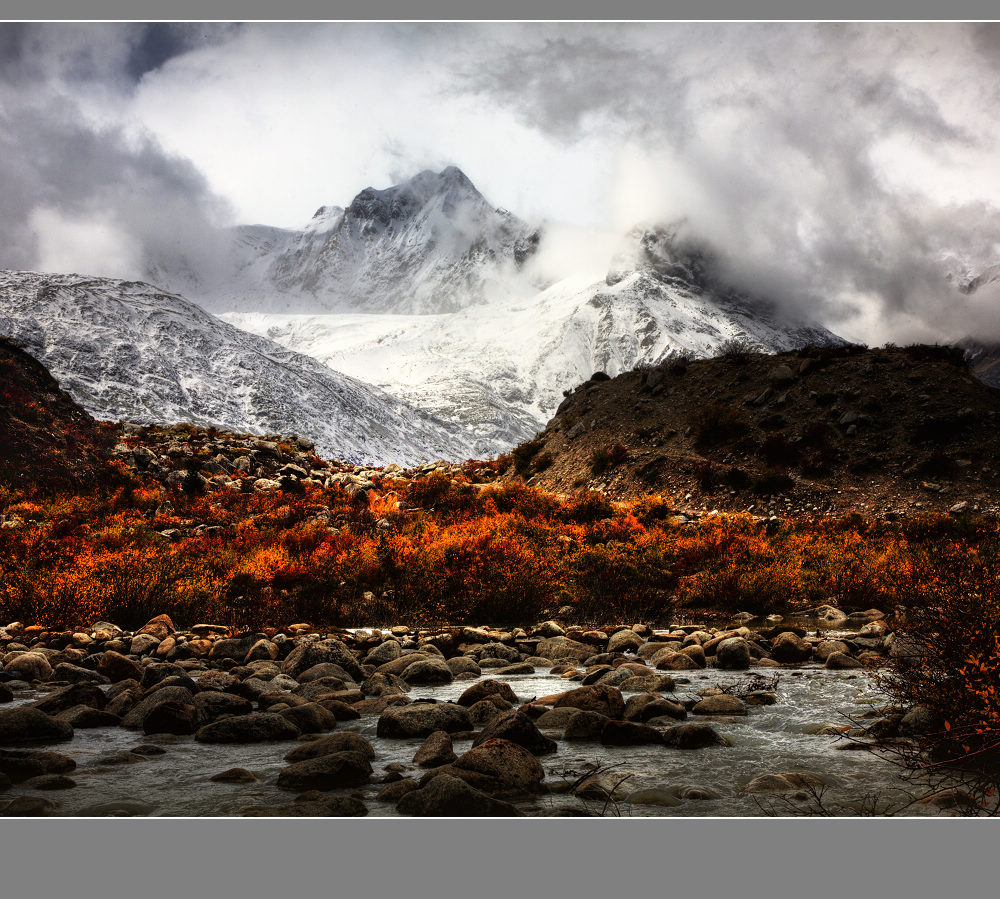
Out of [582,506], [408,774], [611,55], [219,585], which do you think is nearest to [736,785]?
[408,774]

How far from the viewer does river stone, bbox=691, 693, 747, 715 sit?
6.88 metres

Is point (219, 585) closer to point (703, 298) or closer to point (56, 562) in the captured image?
point (56, 562)

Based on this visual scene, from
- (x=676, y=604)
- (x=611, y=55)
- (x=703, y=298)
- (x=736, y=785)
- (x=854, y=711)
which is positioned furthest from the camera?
(x=703, y=298)

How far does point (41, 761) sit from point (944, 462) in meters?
21.9

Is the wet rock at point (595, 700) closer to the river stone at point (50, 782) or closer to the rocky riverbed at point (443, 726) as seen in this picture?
the rocky riverbed at point (443, 726)

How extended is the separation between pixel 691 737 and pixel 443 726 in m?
2.13

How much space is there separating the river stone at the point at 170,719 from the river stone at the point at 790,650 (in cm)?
689

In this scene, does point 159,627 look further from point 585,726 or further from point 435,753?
point 585,726

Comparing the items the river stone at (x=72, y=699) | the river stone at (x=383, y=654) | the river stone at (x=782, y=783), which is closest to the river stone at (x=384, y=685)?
the river stone at (x=383, y=654)

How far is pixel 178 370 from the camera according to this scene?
110ft

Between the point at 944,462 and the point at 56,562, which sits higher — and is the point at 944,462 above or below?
above

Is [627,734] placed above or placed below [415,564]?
below

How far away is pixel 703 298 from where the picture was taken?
618 feet

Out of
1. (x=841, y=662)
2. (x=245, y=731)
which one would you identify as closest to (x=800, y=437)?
(x=841, y=662)
